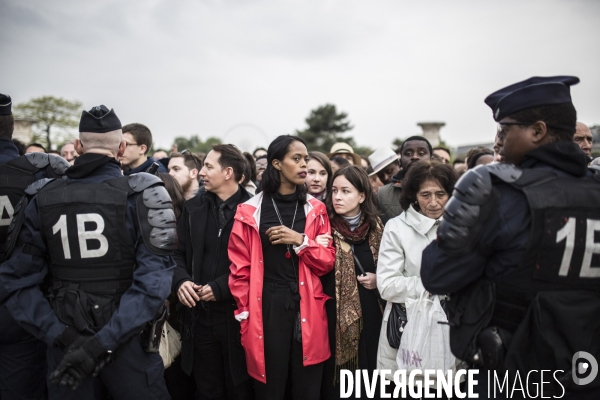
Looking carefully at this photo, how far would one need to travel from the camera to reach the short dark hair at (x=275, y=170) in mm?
3562

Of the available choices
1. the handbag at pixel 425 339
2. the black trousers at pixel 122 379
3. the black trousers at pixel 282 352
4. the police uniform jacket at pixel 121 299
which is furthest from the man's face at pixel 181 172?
the handbag at pixel 425 339

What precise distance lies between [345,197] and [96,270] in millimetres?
2038

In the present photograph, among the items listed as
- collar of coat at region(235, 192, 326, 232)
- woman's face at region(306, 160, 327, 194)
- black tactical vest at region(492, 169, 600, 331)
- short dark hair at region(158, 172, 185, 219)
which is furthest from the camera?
woman's face at region(306, 160, 327, 194)

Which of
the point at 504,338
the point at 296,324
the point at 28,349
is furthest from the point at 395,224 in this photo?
the point at 28,349

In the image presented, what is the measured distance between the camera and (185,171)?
5.20 meters

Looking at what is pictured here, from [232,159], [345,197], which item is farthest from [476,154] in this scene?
[232,159]

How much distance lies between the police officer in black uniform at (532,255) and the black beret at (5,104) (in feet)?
11.2

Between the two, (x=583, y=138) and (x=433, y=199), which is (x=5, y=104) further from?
(x=583, y=138)

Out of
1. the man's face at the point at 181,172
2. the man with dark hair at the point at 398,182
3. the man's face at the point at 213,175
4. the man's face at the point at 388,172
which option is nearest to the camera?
the man's face at the point at 213,175

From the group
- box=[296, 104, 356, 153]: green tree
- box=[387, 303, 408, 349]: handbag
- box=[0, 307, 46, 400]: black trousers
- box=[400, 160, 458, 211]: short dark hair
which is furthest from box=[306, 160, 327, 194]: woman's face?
box=[296, 104, 356, 153]: green tree

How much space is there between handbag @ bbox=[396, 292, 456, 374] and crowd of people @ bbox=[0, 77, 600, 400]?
0.07m

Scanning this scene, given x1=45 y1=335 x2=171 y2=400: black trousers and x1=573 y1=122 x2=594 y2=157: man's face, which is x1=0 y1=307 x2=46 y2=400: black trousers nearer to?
x1=45 y1=335 x2=171 y2=400: black trousers

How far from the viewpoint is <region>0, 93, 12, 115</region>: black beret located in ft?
10.9

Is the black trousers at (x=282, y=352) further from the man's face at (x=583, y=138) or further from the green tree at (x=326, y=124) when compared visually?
the green tree at (x=326, y=124)
